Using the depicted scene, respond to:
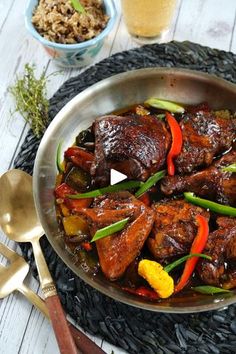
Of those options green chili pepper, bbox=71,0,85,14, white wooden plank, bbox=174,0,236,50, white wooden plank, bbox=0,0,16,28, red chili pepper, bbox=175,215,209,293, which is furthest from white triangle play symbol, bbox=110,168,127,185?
white wooden plank, bbox=0,0,16,28

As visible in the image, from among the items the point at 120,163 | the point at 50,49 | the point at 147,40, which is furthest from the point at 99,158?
the point at 147,40

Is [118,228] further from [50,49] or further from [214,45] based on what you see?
[214,45]

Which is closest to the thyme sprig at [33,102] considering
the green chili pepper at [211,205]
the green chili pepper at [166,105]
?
the green chili pepper at [166,105]

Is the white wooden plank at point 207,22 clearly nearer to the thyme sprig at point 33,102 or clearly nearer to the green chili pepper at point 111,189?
the thyme sprig at point 33,102

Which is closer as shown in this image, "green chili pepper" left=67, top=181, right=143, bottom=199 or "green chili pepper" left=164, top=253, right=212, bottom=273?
"green chili pepper" left=164, top=253, right=212, bottom=273

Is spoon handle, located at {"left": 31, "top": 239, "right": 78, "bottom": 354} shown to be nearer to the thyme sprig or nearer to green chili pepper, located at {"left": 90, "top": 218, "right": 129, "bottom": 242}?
green chili pepper, located at {"left": 90, "top": 218, "right": 129, "bottom": 242}

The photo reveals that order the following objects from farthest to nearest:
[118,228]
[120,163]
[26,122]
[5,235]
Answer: [26,122], [5,235], [120,163], [118,228]
